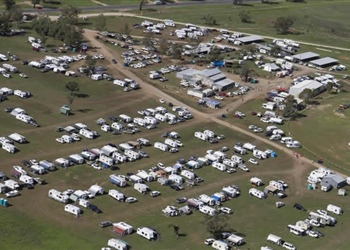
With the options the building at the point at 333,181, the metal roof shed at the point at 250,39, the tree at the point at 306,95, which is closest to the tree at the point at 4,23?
the metal roof shed at the point at 250,39

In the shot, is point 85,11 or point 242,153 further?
point 85,11

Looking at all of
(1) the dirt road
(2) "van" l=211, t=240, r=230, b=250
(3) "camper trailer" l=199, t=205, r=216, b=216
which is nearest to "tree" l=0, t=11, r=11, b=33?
(1) the dirt road

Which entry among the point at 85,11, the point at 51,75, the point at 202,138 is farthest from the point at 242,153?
the point at 85,11

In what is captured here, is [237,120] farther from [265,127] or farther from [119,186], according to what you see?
[119,186]

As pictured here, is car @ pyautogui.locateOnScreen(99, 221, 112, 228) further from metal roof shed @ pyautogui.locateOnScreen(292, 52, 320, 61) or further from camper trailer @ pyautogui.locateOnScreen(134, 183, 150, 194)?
metal roof shed @ pyautogui.locateOnScreen(292, 52, 320, 61)

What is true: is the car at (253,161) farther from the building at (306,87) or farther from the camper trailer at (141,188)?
the building at (306,87)
